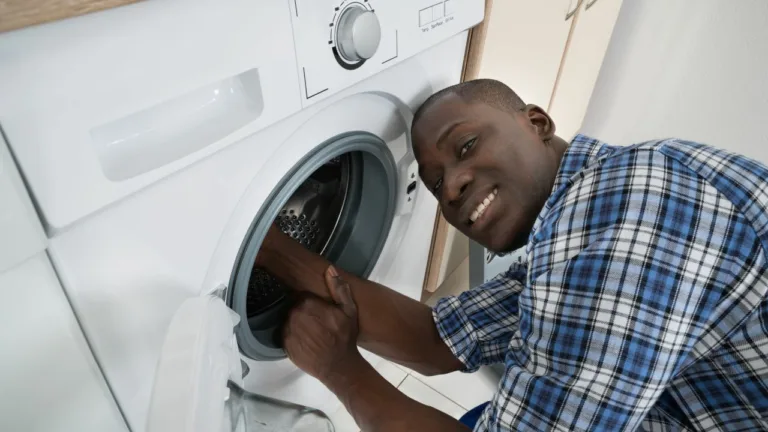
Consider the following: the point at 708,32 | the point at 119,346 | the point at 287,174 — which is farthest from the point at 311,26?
the point at 708,32

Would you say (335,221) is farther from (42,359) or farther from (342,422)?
(42,359)

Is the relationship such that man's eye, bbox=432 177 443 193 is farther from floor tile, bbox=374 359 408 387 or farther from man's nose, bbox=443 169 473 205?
floor tile, bbox=374 359 408 387

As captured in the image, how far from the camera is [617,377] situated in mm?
510

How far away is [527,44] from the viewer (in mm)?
969

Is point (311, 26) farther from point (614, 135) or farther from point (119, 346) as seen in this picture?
point (614, 135)

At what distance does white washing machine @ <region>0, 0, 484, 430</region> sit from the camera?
12.7 inches

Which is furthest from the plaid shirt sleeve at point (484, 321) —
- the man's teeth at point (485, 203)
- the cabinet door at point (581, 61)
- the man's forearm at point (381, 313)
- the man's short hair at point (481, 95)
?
the cabinet door at point (581, 61)

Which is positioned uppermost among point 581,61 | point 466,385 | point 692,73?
point 581,61

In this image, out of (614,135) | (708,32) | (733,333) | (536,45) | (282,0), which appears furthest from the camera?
(614,135)

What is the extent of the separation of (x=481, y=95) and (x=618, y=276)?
1.18ft

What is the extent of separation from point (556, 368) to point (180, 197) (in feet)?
1.36

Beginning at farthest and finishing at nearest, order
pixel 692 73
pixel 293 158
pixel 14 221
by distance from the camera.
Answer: pixel 692 73 < pixel 293 158 < pixel 14 221

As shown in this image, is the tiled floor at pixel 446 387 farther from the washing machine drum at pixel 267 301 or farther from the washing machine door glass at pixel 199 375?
the washing machine door glass at pixel 199 375

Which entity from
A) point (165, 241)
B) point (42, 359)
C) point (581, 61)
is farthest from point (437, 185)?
point (581, 61)
